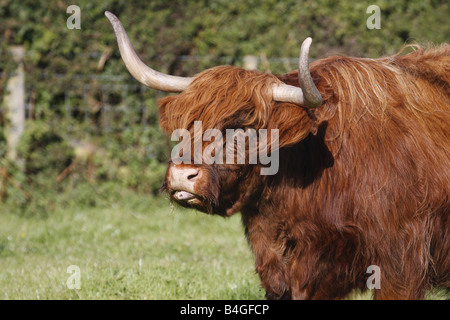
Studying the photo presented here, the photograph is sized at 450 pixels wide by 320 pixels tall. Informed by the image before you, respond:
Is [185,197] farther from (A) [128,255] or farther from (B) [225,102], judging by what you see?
(A) [128,255]

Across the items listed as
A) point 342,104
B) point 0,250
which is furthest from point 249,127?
point 0,250

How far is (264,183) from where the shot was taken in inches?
146

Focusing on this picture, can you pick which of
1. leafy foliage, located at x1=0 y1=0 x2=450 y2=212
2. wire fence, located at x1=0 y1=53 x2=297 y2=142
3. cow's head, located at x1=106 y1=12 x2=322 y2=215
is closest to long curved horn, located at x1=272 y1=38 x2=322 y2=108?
cow's head, located at x1=106 y1=12 x2=322 y2=215

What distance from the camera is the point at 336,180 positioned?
3.62 meters

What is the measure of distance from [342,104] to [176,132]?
92 centimetres

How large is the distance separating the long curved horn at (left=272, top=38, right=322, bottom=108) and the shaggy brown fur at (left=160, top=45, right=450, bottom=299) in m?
0.06

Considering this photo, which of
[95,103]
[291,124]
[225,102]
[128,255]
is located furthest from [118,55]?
[291,124]

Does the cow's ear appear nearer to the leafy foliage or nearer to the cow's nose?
the cow's nose

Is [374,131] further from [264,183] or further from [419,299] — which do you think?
[419,299]

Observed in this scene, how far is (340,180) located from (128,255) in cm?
321

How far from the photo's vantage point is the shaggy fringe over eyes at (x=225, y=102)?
351 centimetres

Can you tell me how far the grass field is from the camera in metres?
4.84

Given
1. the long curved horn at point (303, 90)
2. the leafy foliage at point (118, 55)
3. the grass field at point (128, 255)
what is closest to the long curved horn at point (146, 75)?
the long curved horn at point (303, 90)
